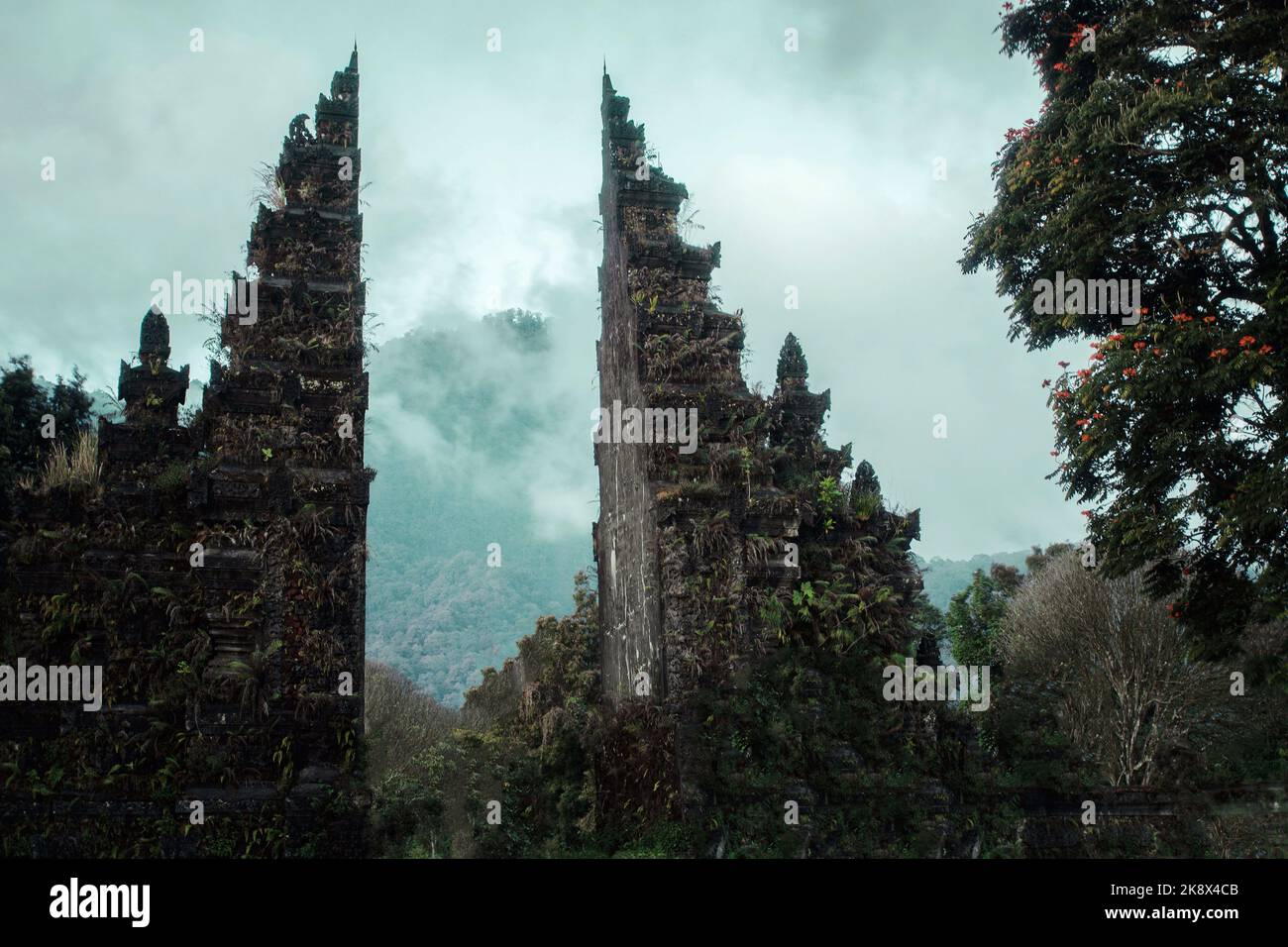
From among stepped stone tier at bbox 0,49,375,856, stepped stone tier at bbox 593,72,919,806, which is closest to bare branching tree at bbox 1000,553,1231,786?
stepped stone tier at bbox 593,72,919,806

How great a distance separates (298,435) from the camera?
14461 millimetres

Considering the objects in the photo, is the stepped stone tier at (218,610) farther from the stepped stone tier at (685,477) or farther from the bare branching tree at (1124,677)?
the bare branching tree at (1124,677)

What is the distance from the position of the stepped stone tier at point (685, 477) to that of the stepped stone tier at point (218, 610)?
14.7ft

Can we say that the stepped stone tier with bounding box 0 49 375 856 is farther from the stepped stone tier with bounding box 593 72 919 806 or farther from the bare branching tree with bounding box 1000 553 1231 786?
the bare branching tree with bounding box 1000 553 1231 786

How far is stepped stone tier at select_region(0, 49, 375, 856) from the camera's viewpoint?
41.8 feet

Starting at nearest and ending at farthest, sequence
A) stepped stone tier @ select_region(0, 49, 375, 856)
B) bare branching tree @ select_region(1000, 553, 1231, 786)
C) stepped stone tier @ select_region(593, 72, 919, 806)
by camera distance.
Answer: stepped stone tier @ select_region(0, 49, 375, 856)
stepped stone tier @ select_region(593, 72, 919, 806)
bare branching tree @ select_region(1000, 553, 1231, 786)

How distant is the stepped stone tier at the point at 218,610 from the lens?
41.8 feet

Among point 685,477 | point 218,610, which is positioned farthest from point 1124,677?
point 218,610

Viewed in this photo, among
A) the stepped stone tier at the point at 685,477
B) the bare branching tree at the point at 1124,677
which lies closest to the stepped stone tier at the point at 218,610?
the stepped stone tier at the point at 685,477

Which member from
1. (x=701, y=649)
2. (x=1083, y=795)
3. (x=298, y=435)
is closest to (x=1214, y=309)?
(x=1083, y=795)

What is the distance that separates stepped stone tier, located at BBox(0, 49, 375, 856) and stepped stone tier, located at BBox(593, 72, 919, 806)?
14.7 feet

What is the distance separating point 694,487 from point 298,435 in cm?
608

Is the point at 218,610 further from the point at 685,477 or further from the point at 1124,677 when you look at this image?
the point at 1124,677

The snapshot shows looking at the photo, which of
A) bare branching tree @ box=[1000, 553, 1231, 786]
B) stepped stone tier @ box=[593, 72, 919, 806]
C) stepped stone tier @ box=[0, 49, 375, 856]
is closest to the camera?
stepped stone tier @ box=[0, 49, 375, 856]
